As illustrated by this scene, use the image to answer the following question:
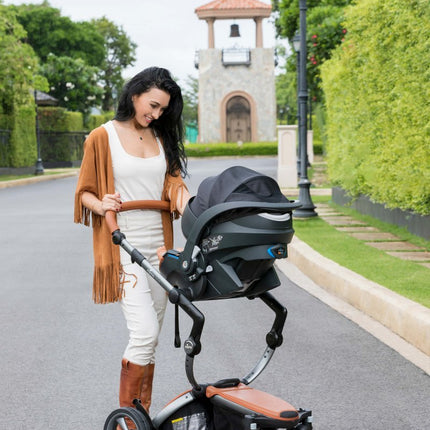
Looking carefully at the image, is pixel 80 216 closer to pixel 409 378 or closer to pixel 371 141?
pixel 409 378

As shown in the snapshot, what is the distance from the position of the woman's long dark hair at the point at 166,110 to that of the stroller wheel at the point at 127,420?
3.96 feet

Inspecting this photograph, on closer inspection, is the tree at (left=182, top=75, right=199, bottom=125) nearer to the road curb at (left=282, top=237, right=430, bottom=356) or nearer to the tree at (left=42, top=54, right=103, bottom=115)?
the tree at (left=42, top=54, right=103, bottom=115)

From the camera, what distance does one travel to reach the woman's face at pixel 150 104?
3.84m

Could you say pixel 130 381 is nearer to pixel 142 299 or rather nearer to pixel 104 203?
pixel 142 299

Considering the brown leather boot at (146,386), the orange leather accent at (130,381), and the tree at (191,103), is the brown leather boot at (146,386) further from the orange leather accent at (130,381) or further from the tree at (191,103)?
the tree at (191,103)

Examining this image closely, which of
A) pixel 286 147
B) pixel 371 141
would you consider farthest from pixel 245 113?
pixel 371 141

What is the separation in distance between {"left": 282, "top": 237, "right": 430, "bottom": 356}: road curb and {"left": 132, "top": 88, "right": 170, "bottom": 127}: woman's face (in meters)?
2.97

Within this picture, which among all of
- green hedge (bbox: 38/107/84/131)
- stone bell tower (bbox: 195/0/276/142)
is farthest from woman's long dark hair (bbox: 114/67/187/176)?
stone bell tower (bbox: 195/0/276/142)

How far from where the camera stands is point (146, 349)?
12.2 feet

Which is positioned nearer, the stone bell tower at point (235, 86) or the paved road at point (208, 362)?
the paved road at point (208, 362)

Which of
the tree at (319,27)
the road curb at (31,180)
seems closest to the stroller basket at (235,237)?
the tree at (319,27)

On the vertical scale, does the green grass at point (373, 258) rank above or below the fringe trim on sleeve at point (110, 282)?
below

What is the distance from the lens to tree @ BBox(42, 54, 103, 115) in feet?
203

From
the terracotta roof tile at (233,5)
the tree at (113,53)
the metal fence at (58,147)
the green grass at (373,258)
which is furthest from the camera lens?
the tree at (113,53)
